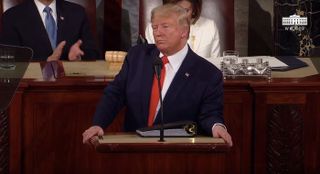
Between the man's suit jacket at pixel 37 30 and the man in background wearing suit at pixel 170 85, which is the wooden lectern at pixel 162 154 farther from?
the man's suit jacket at pixel 37 30

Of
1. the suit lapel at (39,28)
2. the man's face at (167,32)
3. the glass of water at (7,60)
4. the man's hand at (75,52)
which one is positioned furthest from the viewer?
the suit lapel at (39,28)

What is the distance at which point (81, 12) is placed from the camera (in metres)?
4.59

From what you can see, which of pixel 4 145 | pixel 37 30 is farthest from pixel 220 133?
pixel 37 30

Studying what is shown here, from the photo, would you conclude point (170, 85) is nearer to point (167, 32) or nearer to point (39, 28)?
point (167, 32)

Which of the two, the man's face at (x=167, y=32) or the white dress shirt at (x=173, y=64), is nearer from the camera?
the man's face at (x=167, y=32)

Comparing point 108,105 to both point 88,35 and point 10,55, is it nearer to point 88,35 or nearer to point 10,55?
point 10,55

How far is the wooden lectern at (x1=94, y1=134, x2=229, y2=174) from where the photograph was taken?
2.33m

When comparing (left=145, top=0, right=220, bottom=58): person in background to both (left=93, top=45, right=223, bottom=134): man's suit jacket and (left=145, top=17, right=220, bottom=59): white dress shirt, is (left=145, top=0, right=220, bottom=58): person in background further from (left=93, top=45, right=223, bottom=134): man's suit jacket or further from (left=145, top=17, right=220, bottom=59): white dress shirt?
(left=93, top=45, right=223, bottom=134): man's suit jacket

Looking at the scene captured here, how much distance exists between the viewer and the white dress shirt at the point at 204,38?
447cm

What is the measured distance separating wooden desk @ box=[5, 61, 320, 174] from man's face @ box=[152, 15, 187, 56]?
614 mm

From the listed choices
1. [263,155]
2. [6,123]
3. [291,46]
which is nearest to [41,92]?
[6,123]

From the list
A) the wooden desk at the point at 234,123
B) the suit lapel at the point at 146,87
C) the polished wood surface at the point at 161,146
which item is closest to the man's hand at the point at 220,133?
the polished wood surface at the point at 161,146

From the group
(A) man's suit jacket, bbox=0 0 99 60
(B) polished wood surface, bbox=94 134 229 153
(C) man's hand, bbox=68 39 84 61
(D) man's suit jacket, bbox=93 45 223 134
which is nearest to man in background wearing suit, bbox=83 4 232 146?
(D) man's suit jacket, bbox=93 45 223 134

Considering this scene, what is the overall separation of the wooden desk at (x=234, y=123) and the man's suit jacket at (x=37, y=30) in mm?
974
